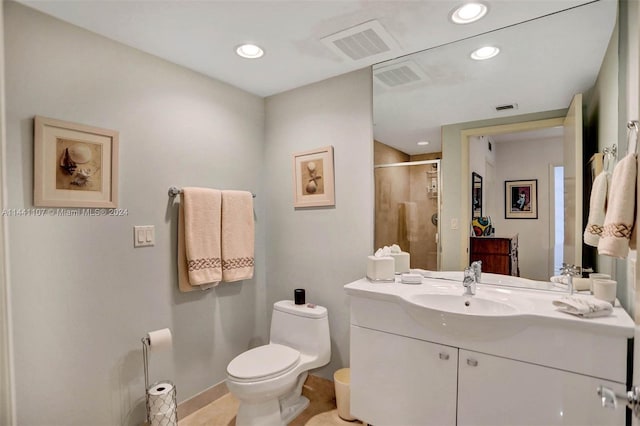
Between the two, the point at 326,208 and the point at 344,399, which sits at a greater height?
the point at 326,208

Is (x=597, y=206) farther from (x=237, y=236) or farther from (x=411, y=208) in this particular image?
(x=237, y=236)

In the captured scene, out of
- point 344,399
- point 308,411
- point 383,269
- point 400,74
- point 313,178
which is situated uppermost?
point 400,74

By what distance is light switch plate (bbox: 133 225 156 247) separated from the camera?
188 centimetres

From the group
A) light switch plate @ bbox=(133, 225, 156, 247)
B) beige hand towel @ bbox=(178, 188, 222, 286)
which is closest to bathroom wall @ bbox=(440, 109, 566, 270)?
beige hand towel @ bbox=(178, 188, 222, 286)

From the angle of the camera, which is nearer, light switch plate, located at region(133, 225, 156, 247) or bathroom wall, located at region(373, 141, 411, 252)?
light switch plate, located at region(133, 225, 156, 247)

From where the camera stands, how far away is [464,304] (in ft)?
5.43

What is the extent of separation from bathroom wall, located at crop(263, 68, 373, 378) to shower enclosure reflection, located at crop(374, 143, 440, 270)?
0.26 feet

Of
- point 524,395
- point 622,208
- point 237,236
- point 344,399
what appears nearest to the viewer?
point 622,208

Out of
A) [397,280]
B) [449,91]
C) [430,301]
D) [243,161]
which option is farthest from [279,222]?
[449,91]

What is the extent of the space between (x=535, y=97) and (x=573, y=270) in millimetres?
900

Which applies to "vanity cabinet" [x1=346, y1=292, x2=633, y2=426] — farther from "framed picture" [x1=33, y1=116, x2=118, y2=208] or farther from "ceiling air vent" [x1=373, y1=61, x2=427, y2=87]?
"framed picture" [x1=33, y1=116, x2=118, y2=208]

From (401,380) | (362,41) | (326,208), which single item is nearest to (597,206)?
(401,380)

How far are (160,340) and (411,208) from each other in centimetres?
168

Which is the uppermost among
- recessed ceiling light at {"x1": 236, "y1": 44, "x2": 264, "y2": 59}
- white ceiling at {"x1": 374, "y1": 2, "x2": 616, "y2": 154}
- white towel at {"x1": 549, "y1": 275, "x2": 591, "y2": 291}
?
recessed ceiling light at {"x1": 236, "y1": 44, "x2": 264, "y2": 59}
